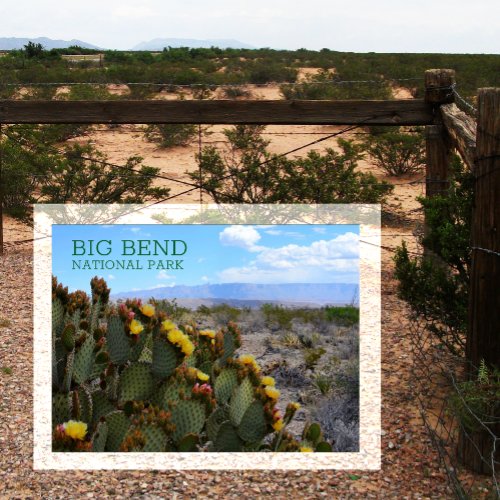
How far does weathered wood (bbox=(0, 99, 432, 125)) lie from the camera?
20.1ft

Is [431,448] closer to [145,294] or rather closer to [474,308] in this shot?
[474,308]

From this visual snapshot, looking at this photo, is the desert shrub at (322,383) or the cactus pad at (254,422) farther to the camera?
the desert shrub at (322,383)

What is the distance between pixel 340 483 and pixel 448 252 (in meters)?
1.50

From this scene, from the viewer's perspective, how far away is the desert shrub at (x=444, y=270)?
14.7 feet

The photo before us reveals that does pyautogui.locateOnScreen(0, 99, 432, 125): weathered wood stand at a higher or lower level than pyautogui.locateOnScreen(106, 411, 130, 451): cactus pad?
higher

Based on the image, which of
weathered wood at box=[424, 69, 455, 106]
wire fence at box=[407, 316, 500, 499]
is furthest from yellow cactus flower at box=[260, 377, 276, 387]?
weathered wood at box=[424, 69, 455, 106]

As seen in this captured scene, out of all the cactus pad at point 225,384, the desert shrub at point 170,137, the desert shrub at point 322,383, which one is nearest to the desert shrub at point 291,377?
the desert shrub at point 322,383

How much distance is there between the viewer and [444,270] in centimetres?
473

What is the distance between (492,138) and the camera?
3.69 meters

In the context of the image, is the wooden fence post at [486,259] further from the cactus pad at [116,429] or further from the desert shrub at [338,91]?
the desert shrub at [338,91]

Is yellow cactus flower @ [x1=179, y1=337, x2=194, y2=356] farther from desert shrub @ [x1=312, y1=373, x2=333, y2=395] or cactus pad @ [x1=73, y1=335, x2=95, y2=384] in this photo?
desert shrub @ [x1=312, y1=373, x2=333, y2=395]

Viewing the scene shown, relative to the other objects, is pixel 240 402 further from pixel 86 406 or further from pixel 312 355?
pixel 312 355

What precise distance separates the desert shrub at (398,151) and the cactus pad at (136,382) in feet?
36.3

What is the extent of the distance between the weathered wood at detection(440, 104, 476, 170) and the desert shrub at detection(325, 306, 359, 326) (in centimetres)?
109
